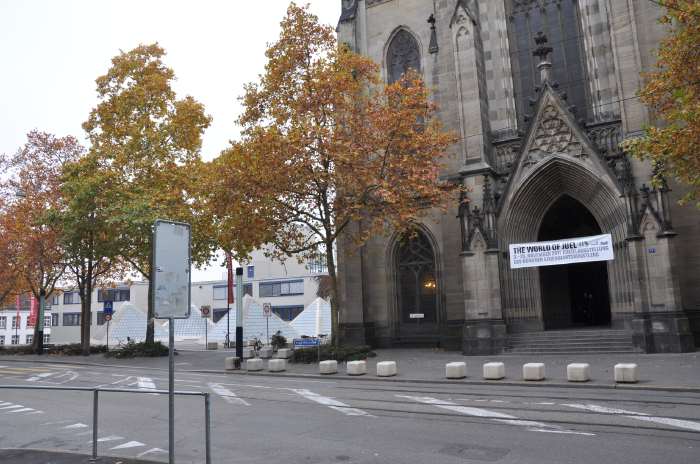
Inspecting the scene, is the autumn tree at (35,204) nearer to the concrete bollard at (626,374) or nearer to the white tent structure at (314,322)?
the white tent structure at (314,322)

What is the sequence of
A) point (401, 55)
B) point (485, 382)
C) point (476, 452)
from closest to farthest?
point (476, 452), point (485, 382), point (401, 55)

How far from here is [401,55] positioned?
29781 mm

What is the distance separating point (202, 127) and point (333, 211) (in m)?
13.6

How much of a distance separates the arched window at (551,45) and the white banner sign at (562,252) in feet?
20.6

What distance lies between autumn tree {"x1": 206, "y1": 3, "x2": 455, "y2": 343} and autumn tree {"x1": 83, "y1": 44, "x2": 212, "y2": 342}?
6.23 m

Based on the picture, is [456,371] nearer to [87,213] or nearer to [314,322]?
[87,213]

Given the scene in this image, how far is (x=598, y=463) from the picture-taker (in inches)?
272

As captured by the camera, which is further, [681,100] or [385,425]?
[681,100]

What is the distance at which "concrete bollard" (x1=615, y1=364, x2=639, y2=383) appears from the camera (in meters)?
13.5

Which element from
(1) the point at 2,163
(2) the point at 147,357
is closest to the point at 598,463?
(2) the point at 147,357

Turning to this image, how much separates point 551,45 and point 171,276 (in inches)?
967

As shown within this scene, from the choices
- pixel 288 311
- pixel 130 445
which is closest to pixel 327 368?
pixel 130 445

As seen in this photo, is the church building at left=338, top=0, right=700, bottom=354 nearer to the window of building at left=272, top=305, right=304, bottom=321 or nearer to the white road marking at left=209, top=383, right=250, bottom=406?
the white road marking at left=209, top=383, right=250, bottom=406

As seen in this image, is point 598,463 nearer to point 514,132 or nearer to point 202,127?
point 514,132
